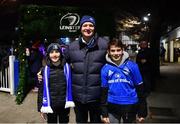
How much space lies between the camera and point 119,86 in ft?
16.7

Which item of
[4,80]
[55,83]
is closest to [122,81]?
[55,83]

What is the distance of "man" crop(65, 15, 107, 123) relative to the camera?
17.2 feet

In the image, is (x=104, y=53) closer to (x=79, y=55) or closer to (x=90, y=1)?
(x=79, y=55)

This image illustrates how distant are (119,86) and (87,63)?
53 centimetres

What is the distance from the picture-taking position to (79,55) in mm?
5281

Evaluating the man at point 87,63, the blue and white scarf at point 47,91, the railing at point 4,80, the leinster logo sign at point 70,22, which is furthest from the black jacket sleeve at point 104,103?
the railing at point 4,80

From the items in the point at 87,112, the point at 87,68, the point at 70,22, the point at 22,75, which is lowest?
the point at 87,112

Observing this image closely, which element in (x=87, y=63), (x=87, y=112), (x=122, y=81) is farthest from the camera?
(x=87, y=112)

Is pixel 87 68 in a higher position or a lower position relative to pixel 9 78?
higher

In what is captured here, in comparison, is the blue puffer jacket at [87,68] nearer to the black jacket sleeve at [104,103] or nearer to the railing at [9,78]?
the black jacket sleeve at [104,103]

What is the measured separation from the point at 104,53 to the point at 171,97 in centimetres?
735

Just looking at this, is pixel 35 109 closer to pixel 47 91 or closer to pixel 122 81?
pixel 47 91

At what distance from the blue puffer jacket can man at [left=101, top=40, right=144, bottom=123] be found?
0.13 metres

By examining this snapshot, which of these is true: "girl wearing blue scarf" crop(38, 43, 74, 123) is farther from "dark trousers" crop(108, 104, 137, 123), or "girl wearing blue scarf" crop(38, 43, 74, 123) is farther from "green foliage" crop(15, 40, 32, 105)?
"green foliage" crop(15, 40, 32, 105)
